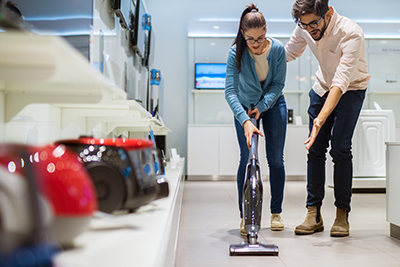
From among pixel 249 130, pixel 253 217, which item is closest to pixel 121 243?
pixel 253 217

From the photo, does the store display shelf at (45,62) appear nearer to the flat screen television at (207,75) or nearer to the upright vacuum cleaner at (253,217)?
the upright vacuum cleaner at (253,217)

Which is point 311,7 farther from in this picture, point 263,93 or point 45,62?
point 45,62

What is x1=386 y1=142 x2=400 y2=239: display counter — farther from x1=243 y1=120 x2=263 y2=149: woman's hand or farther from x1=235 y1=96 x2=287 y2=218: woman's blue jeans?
x1=243 y1=120 x2=263 y2=149: woman's hand

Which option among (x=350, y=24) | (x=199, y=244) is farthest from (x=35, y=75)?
(x=350, y=24)

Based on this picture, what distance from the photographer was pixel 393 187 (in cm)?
194

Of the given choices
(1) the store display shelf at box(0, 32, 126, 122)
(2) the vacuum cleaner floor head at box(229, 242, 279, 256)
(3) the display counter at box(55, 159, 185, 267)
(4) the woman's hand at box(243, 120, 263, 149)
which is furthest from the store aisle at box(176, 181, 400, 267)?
(1) the store display shelf at box(0, 32, 126, 122)

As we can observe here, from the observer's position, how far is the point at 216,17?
6.23 metres

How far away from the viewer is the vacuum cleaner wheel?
704 millimetres

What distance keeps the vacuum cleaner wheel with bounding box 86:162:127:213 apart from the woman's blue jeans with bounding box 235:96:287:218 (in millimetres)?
1311

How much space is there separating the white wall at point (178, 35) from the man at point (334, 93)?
410cm

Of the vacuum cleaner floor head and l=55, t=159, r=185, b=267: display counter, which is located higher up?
l=55, t=159, r=185, b=267: display counter

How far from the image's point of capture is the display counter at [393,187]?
74.6 inches

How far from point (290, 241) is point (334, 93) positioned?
74 cm

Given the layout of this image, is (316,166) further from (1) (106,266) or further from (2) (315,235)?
(1) (106,266)
